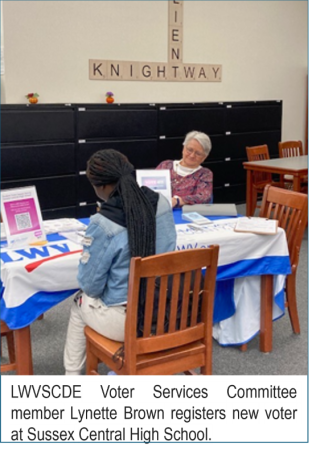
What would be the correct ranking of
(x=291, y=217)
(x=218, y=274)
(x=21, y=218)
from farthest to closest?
(x=291, y=217) < (x=218, y=274) < (x=21, y=218)

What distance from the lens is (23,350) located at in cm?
249

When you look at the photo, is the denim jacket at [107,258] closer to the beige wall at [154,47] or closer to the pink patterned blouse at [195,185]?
the pink patterned blouse at [195,185]

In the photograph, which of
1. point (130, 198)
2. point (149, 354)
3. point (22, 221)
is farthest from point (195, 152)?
point (149, 354)

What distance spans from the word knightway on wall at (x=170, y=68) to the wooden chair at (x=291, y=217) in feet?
12.4

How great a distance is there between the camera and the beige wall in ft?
19.8

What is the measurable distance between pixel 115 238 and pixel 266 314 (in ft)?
4.55

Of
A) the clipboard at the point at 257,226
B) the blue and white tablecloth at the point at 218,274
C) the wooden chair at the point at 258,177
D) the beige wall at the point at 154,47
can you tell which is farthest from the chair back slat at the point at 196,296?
the beige wall at the point at 154,47

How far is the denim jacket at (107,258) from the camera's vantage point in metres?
2.15

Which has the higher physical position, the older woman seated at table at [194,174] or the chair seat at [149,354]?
the older woman seated at table at [194,174]


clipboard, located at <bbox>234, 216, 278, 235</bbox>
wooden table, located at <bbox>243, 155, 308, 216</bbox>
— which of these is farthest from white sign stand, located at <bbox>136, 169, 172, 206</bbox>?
wooden table, located at <bbox>243, 155, 308, 216</bbox>

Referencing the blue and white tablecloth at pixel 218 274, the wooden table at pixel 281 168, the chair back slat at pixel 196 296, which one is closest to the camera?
the chair back slat at pixel 196 296

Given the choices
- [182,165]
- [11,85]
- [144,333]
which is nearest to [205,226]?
[182,165]

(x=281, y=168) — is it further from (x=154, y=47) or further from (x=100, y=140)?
(x=154, y=47)

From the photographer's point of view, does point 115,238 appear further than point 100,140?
No
